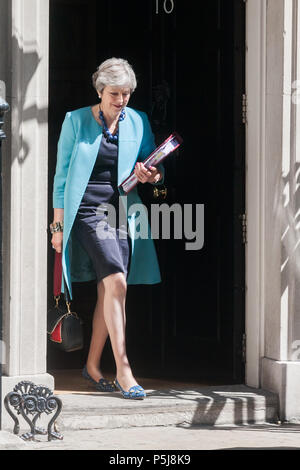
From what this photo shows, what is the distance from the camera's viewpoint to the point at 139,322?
852 centimetres

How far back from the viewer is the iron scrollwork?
645 centimetres

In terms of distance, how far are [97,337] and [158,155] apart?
136cm

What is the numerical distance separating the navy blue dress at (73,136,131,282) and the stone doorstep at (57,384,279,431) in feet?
2.84

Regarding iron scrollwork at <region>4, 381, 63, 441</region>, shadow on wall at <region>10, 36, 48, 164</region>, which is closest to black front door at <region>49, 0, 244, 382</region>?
shadow on wall at <region>10, 36, 48, 164</region>

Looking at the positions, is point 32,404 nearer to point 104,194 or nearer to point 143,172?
point 104,194

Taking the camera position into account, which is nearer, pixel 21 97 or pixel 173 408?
pixel 21 97

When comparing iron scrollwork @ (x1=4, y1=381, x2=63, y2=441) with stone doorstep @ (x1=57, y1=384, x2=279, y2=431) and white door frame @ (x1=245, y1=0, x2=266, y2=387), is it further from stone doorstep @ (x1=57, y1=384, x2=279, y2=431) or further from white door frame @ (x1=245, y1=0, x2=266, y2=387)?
white door frame @ (x1=245, y1=0, x2=266, y2=387)

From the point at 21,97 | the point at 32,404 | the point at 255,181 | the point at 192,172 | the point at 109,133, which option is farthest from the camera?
the point at 192,172

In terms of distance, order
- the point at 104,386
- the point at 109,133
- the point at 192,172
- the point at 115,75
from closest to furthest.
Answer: the point at 115,75
the point at 109,133
the point at 104,386
the point at 192,172

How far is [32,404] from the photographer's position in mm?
6480

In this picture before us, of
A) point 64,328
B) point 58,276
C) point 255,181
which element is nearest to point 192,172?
point 255,181

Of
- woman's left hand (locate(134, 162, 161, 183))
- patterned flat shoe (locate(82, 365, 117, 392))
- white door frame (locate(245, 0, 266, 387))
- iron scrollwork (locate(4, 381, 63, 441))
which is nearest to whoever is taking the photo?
iron scrollwork (locate(4, 381, 63, 441))

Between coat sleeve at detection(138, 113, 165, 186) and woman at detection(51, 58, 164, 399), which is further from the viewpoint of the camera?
coat sleeve at detection(138, 113, 165, 186)
